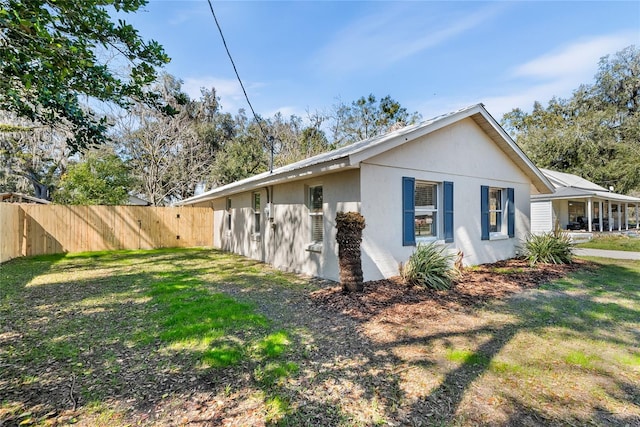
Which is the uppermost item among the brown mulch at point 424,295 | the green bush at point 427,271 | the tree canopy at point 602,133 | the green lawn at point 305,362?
the tree canopy at point 602,133

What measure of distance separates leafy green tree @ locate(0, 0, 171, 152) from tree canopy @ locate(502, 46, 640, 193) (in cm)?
2974

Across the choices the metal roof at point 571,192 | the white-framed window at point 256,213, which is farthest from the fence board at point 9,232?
the metal roof at point 571,192

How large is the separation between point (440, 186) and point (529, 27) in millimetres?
5854

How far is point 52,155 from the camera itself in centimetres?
1739

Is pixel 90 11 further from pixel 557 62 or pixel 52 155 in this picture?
pixel 52 155

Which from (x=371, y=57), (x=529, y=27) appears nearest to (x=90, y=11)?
(x=529, y=27)

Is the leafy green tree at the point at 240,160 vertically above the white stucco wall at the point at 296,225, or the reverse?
the leafy green tree at the point at 240,160

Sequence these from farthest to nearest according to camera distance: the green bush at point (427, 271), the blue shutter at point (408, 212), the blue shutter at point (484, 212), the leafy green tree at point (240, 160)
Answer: the leafy green tree at point (240, 160) < the blue shutter at point (484, 212) < the blue shutter at point (408, 212) < the green bush at point (427, 271)

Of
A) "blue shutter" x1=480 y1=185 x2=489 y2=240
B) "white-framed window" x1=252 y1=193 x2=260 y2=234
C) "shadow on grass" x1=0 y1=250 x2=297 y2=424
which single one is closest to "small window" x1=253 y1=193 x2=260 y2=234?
"white-framed window" x1=252 y1=193 x2=260 y2=234

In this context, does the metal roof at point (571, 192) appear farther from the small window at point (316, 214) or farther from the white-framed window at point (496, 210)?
the small window at point (316, 214)

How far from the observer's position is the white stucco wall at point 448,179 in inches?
251

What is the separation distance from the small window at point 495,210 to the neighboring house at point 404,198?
0.03 m

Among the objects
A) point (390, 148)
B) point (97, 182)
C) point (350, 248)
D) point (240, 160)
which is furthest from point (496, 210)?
point (97, 182)

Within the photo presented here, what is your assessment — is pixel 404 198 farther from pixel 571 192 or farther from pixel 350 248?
pixel 571 192
